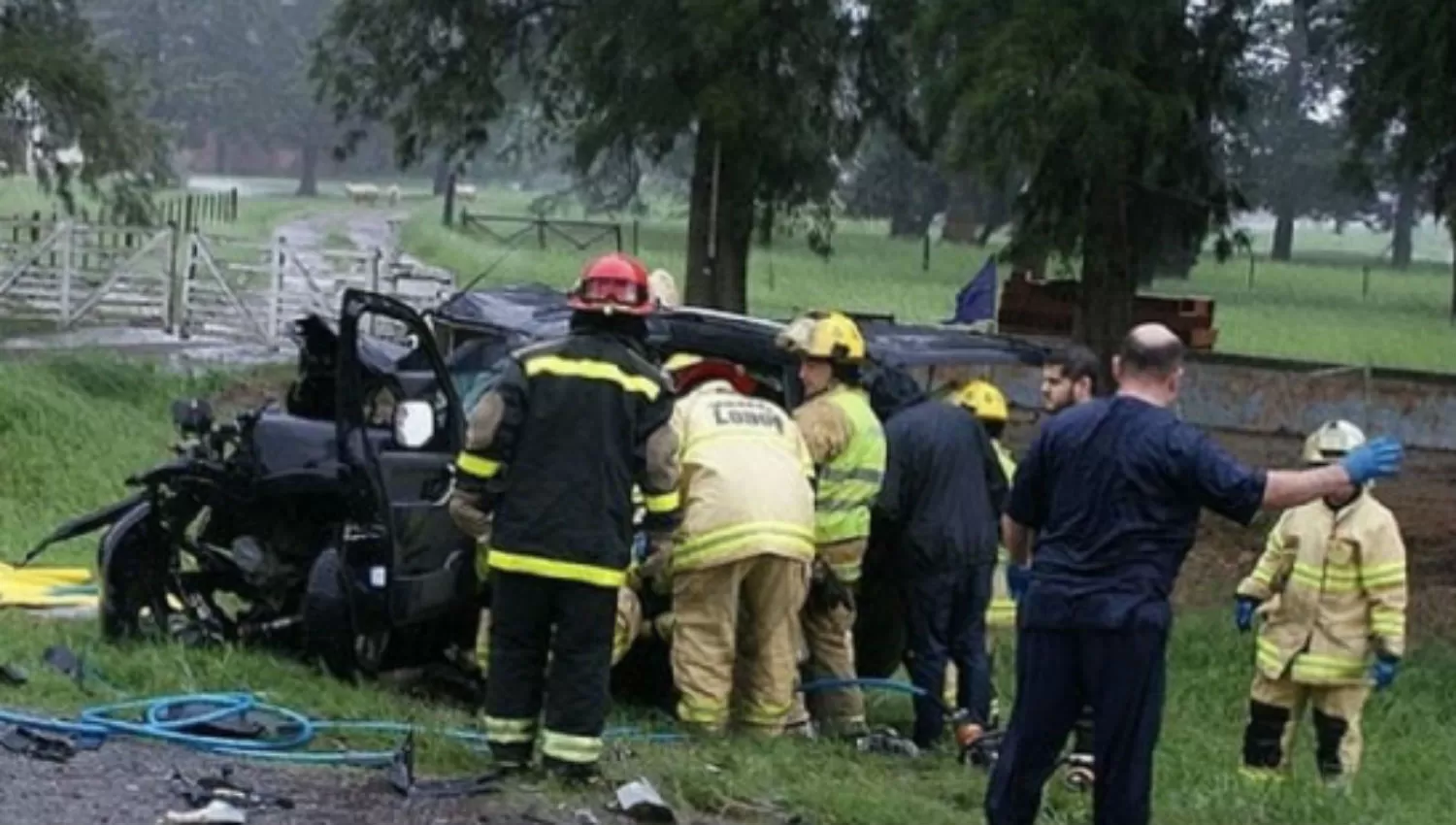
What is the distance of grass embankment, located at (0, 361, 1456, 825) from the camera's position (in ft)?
24.7

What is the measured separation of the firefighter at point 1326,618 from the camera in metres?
9.18

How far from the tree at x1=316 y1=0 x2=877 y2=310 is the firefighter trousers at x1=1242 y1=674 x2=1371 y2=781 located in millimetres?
11935

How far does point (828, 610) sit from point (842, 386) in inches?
35.4

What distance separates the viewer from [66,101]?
984 inches

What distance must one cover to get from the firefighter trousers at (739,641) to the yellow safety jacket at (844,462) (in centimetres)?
46

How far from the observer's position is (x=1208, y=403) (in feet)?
74.1

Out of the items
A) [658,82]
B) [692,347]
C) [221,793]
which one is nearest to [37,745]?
[221,793]

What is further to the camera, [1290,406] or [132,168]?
[132,168]

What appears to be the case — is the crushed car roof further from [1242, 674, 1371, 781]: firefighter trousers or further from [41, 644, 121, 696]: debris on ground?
[1242, 674, 1371, 781]: firefighter trousers

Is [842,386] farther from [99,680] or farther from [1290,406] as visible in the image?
[1290,406]

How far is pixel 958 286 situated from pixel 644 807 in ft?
132

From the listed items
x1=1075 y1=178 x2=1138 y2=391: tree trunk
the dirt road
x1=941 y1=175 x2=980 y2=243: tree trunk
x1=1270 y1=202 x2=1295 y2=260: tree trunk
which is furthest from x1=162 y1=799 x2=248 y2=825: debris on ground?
x1=1270 y1=202 x2=1295 y2=260: tree trunk

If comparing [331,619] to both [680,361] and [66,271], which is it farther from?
[66,271]

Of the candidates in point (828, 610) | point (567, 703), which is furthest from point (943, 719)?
point (567, 703)
